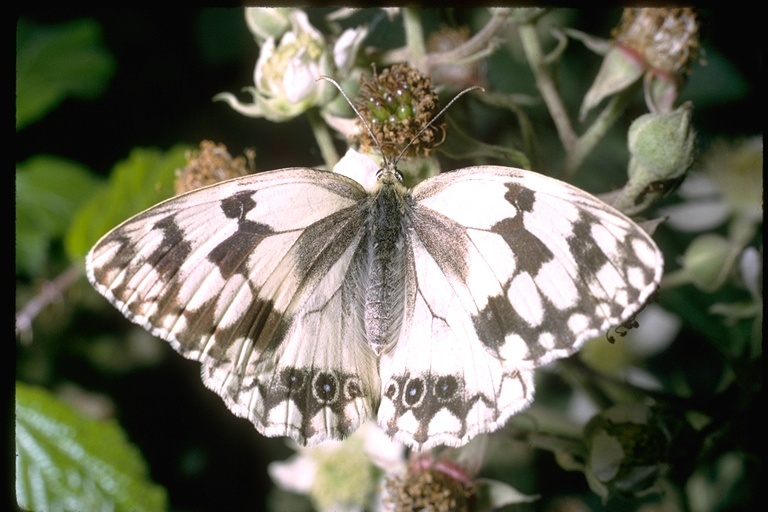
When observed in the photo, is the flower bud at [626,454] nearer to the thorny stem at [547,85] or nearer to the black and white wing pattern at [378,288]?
the black and white wing pattern at [378,288]

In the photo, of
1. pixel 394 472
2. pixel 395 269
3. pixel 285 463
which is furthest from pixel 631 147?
pixel 285 463

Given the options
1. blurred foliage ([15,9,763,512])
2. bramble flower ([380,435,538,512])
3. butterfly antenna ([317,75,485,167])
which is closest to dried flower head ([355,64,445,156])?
butterfly antenna ([317,75,485,167])

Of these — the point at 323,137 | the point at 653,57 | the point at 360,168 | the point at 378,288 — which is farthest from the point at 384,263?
the point at 653,57

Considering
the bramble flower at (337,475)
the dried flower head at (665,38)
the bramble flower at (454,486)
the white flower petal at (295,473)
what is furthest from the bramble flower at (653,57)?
the white flower petal at (295,473)

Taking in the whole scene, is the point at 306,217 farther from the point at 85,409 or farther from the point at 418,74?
the point at 85,409

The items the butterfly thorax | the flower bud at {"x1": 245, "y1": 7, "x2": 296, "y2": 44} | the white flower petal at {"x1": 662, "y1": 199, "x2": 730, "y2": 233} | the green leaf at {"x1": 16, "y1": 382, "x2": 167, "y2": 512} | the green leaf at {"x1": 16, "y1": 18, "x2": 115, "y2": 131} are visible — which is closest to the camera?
the butterfly thorax

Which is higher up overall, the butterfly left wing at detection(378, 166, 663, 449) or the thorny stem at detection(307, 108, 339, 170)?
the thorny stem at detection(307, 108, 339, 170)

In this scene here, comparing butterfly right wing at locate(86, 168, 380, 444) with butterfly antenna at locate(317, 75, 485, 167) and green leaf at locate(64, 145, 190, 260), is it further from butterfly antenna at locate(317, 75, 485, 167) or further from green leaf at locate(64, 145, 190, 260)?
green leaf at locate(64, 145, 190, 260)
